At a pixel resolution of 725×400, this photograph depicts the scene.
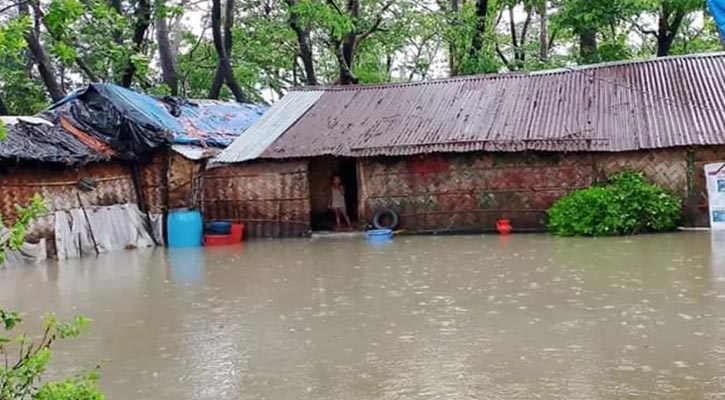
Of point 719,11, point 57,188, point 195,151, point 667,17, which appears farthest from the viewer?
point 667,17

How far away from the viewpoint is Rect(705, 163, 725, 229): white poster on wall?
40.5 ft

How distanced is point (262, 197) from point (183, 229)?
1577 millimetres

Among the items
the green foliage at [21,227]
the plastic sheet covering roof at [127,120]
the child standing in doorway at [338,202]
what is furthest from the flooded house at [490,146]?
the green foliage at [21,227]

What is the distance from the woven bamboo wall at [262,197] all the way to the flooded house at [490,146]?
0.06 ft

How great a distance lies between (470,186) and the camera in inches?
544

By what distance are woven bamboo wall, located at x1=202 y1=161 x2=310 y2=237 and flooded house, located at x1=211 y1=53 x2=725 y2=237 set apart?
0.06 feet

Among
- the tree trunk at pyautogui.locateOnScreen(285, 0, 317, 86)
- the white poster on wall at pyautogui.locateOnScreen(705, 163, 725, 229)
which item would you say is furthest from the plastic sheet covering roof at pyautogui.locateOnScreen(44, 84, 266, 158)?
the white poster on wall at pyautogui.locateOnScreen(705, 163, 725, 229)

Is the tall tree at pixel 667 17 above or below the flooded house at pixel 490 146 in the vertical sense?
above

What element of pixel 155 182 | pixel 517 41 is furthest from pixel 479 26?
pixel 155 182

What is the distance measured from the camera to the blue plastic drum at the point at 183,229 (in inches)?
560

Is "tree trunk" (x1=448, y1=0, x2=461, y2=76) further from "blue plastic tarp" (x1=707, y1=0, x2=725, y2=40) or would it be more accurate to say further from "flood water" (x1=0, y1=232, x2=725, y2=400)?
"flood water" (x1=0, y1=232, x2=725, y2=400)

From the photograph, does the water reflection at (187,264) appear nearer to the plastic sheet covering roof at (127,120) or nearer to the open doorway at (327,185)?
the plastic sheet covering roof at (127,120)

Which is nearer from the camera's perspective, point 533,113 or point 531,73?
point 533,113

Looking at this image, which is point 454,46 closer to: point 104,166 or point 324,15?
point 324,15
